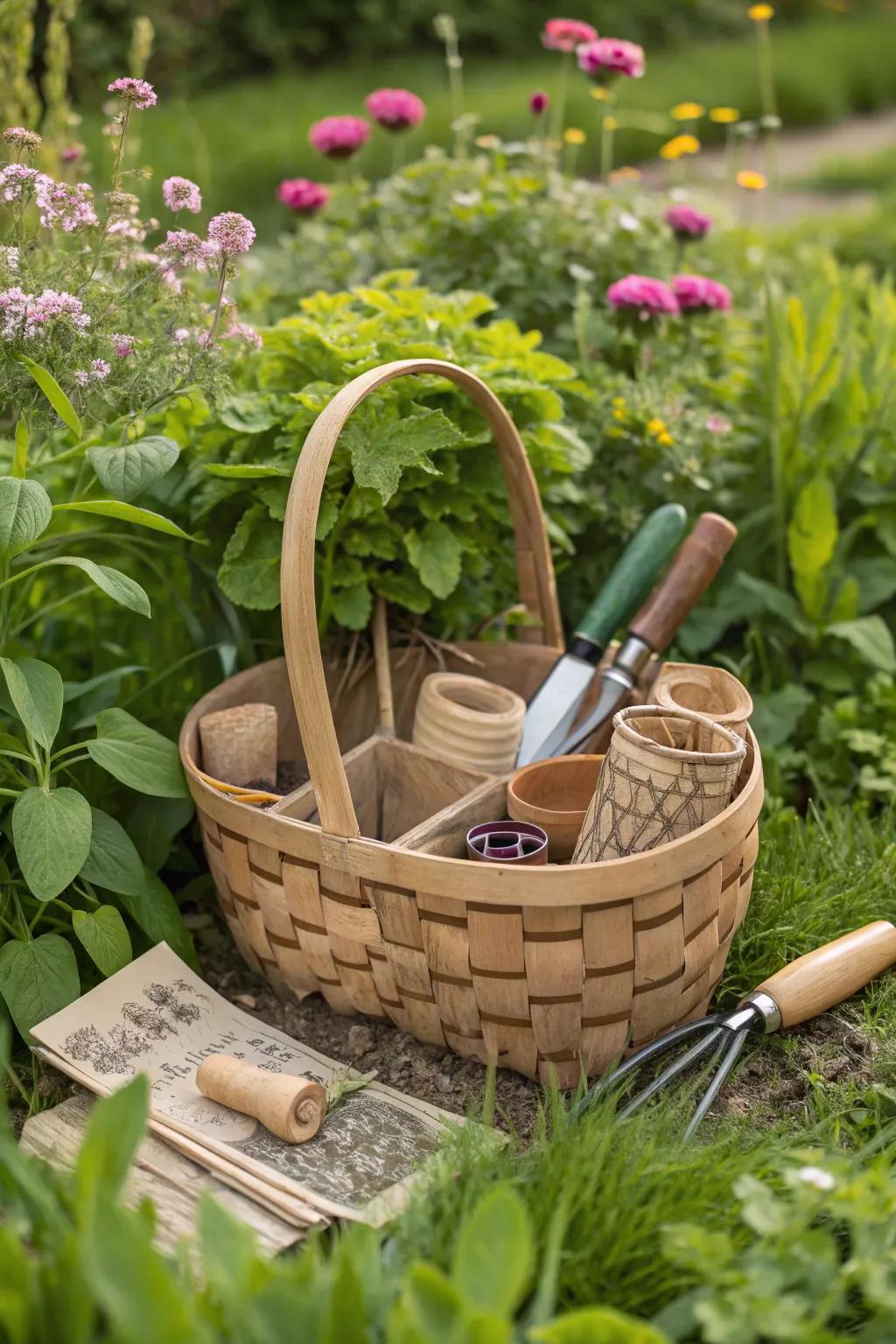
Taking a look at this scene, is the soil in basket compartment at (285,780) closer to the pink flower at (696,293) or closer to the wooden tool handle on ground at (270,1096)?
the wooden tool handle on ground at (270,1096)

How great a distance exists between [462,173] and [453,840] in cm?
175

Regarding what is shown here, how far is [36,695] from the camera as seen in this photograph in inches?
65.4

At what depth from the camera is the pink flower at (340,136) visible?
2.81m

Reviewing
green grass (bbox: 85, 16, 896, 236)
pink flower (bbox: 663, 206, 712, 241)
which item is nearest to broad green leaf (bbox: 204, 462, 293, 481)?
pink flower (bbox: 663, 206, 712, 241)

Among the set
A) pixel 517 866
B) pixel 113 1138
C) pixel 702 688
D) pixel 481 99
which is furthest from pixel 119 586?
pixel 481 99

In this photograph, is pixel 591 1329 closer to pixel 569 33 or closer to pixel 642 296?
pixel 642 296

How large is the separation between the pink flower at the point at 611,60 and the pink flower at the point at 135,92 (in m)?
1.21

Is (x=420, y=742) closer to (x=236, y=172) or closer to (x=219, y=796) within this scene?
(x=219, y=796)

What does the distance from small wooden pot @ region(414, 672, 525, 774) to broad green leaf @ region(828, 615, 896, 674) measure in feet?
2.56

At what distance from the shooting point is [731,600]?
8.47 ft

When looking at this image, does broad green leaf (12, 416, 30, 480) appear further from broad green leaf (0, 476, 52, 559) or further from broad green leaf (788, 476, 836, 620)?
broad green leaf (788, 476, 836, 620)

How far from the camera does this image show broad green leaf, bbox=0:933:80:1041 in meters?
1.66

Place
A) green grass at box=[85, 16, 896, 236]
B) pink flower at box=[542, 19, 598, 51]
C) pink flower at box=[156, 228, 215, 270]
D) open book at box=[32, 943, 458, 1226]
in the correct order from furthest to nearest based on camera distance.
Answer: green grass at box=[85, 16, 896, 236] → pink flower at box=[542, 19, 598, 51] → pink flower at box=[156, 228, 215, 270] → open book at box=[32, 943, 458, 1226]

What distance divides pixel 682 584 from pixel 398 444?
500 millimetres
